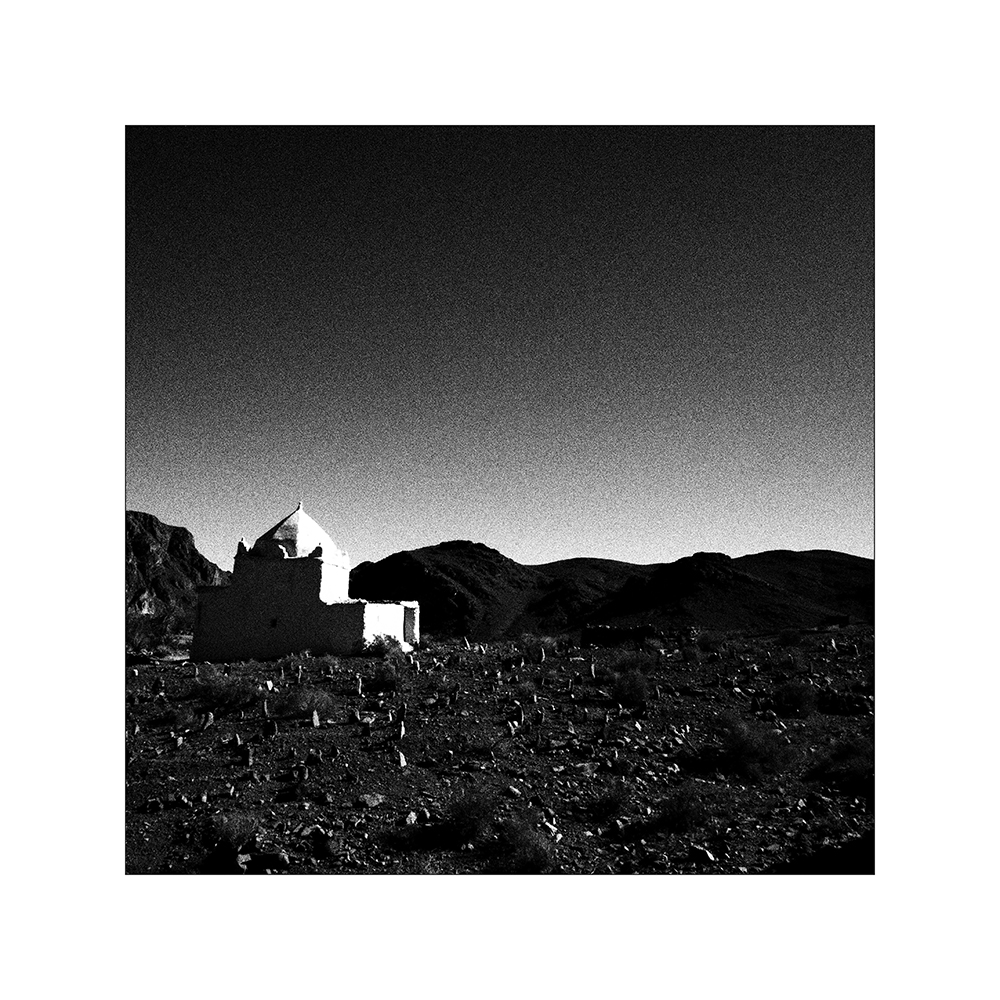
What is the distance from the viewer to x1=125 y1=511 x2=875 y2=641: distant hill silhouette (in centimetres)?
2231

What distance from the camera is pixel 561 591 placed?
104ft

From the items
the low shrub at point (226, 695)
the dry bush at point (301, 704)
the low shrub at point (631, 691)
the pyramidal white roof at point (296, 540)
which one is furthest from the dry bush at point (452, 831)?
the pyramidal white roof at point (296, 540)

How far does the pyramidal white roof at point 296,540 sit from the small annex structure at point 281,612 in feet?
Answer: 0.08

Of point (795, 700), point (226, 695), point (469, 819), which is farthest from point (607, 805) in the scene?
point (226, 695)

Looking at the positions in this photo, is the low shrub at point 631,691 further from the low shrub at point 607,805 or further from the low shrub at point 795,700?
the low shrub at point 607,805

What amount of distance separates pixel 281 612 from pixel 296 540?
1523 millimetres

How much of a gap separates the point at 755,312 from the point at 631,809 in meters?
4.77

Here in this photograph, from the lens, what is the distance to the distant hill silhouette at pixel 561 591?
22.3 metres

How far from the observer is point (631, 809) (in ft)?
23.5

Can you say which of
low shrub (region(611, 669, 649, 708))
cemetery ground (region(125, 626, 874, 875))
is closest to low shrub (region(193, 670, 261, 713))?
cemetery ground (region(125, 626, 874, 875))

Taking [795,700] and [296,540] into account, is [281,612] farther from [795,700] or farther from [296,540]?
[795,700]

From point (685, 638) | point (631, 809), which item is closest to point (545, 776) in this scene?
point (631, 809)

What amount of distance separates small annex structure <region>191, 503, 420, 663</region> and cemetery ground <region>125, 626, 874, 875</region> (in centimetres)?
317
